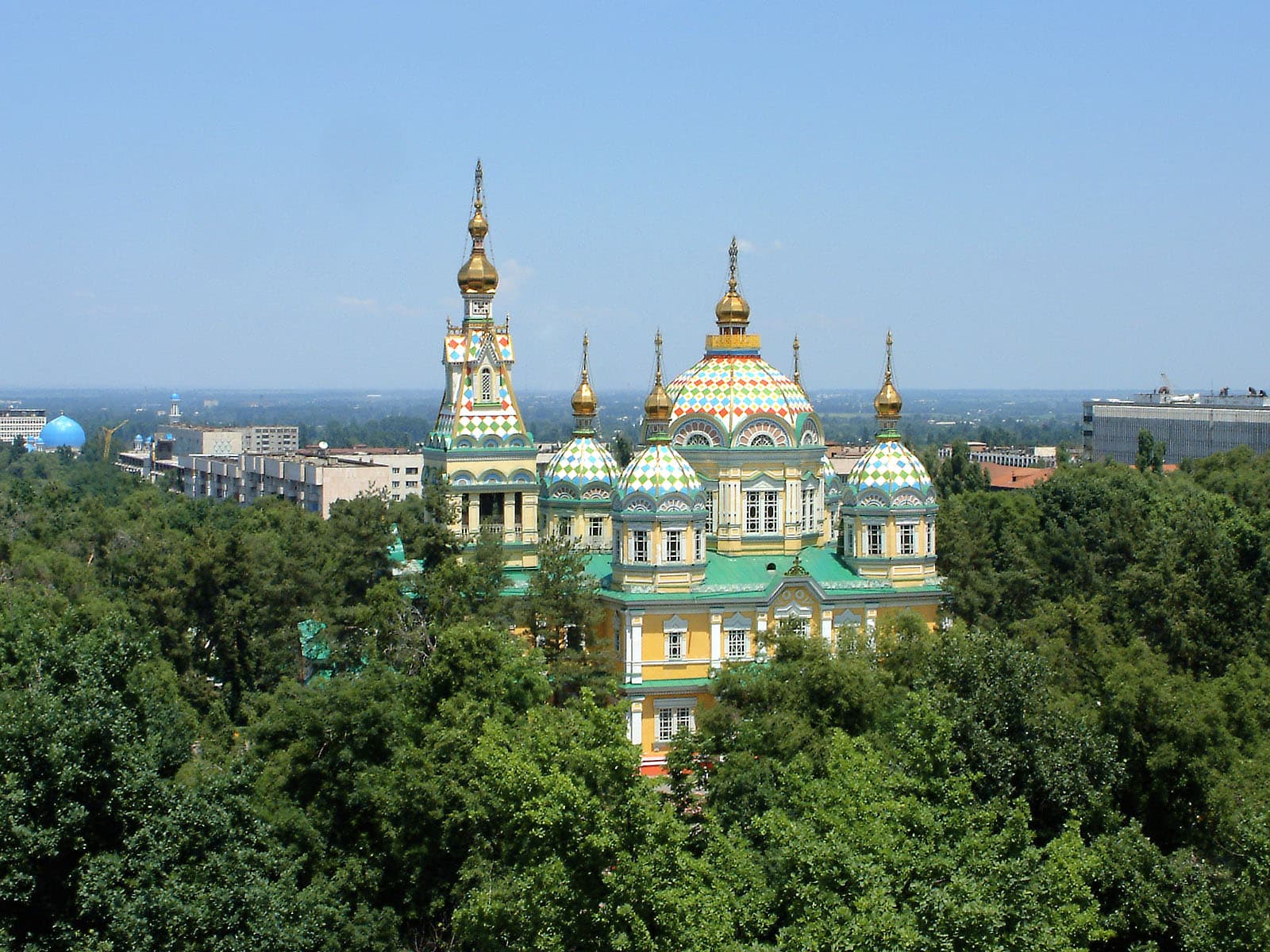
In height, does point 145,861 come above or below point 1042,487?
below

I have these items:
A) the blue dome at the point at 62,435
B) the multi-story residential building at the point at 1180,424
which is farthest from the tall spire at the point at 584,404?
the blue dome at the point at 62,435

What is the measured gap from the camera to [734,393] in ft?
165

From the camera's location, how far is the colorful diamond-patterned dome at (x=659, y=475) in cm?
4575

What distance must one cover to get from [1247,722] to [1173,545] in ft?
47.5

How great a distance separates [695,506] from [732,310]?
864 cm

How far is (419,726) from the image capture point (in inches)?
1324

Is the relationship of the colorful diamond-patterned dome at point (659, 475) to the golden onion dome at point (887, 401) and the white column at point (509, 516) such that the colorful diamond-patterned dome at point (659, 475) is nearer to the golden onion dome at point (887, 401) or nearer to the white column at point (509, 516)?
the white column at point (509, 516)

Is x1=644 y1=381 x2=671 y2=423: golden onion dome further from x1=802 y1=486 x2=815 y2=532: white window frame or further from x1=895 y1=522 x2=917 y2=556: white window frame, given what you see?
x1=895 y1=522 x2=917 y2=556: white window frame

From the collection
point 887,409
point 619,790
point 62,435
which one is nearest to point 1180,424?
point 887,409

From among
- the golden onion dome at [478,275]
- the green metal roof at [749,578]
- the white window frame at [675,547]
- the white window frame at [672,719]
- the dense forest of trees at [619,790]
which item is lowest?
the white window frame at [672,719]

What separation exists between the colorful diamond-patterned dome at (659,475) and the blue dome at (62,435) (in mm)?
144048

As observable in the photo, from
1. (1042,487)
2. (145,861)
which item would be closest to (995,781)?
(145,861)

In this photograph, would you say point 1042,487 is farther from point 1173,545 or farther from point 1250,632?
point 1250,632

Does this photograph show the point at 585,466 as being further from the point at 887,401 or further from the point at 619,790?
the point at 619,790
